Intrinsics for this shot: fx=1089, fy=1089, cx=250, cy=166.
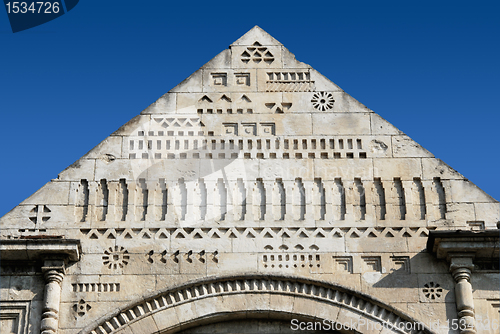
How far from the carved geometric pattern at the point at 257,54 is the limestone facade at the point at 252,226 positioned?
142mm

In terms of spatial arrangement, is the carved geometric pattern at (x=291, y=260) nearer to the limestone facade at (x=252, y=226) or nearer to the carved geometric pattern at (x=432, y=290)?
the limestone facade at (x=252, y=226)

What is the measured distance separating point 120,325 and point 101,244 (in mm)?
1401

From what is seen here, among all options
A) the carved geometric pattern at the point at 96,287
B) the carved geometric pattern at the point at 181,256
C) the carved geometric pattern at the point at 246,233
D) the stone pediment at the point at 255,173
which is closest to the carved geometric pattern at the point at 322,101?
the stone pediment at the point at 255,173

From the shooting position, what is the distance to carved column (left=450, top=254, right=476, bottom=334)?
15.8 meters

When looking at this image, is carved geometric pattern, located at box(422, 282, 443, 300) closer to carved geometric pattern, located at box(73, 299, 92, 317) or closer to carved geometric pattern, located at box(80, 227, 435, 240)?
carved geometric pattern, located at box(80, 227, 435, 240)

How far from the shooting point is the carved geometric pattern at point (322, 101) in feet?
59.0

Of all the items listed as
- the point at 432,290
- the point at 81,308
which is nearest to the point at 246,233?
the point at 81,308

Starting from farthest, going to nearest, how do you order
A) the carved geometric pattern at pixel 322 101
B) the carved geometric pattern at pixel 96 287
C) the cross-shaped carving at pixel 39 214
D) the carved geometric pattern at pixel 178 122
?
the carved geometric pattern at pixel 322 101, the carved geometric pattern at pixel 178 122, the cross-shaped carving at pixel 39 214, the carved geometric pattern at pixel 96 287

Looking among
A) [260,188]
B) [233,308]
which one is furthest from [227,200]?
[233,308]

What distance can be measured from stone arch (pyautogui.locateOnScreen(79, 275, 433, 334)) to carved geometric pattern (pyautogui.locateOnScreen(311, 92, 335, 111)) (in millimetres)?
3171

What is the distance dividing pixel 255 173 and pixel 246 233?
1.10 m

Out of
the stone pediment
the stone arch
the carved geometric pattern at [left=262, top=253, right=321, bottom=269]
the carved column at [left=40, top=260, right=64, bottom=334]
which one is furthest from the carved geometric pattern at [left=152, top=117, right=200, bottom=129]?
the carved column at [left=40, top=260, right=64, bottom=334]

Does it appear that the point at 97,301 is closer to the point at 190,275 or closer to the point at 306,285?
the point at 190,275

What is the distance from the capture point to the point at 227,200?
1714 cm
